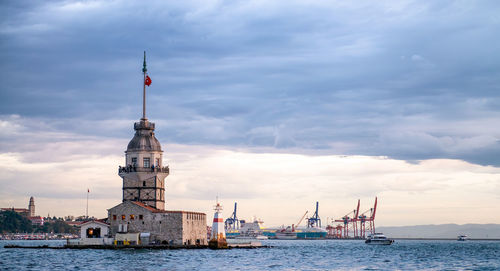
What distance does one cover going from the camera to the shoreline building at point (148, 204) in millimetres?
104625

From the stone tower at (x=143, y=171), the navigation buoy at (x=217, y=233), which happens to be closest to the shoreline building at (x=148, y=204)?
the stone tower at (x=143, y=171)

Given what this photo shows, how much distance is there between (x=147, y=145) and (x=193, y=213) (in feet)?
46.3

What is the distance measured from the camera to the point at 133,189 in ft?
370

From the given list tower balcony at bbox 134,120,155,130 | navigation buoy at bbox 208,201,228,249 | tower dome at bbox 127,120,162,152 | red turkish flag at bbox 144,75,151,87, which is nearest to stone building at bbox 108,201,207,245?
navigation buoy at bbox 208,201,228,249

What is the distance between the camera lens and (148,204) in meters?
112

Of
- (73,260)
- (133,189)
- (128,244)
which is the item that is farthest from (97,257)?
(133,189)

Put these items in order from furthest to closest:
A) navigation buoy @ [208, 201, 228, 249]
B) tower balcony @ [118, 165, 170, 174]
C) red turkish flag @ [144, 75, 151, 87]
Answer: red turkish flag @ [144, 75, 151, 87] → tower balcony @ [118, 165, 170, 174] → navigation buoy @ [208, 201, 228, 249]

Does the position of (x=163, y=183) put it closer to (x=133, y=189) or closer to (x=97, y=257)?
(x=133, y=189)

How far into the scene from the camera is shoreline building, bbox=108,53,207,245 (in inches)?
4119

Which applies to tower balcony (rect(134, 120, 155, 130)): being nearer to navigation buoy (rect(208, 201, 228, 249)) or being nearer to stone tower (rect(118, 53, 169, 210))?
stone tower (rect(118, 53, 169, 210))

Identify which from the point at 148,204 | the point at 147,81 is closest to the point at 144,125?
the point at 147,81

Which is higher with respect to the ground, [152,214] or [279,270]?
[152,214]

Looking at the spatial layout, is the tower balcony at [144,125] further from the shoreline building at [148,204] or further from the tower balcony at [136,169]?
the tower balcony at [136,169]

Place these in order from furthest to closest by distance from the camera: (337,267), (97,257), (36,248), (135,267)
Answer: (36,248), (97,257), (337,267), (135,267)
